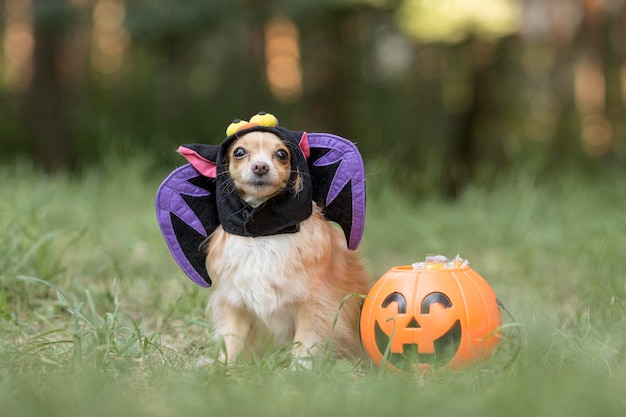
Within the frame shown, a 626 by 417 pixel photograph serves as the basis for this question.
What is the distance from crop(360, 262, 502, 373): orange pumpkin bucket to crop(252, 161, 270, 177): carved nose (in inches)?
25.5

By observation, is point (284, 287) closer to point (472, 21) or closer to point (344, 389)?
point (344, 389)

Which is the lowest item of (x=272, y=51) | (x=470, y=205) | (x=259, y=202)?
(x=470, y=205)

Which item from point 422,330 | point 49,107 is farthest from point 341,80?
point 422,330

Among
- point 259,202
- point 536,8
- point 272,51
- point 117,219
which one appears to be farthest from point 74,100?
point 259,202

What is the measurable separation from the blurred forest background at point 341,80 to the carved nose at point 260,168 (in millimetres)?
3812

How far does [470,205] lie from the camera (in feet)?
20.9

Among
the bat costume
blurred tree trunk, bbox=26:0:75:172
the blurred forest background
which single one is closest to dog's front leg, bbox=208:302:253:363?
the bat costume

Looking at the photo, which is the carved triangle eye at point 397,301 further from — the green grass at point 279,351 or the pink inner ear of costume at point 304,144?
the pink inner ear of costume at point 304,144

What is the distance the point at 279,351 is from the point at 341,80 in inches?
332

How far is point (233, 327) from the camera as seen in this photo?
10.1ft

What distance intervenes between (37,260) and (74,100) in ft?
30.7

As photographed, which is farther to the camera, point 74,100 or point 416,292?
point 74,100

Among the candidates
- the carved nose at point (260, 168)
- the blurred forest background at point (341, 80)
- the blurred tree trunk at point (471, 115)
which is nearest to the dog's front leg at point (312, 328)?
the carved nose at point (260, 168)

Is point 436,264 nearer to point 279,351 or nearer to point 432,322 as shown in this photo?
point 432,322
